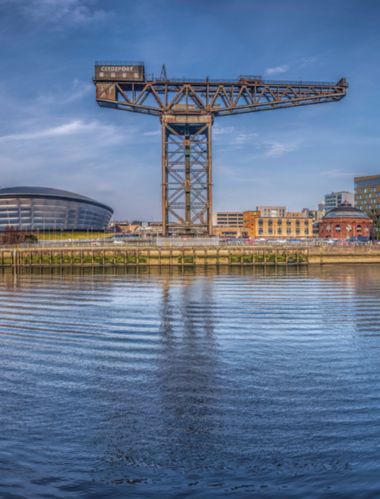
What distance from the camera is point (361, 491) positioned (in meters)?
8.14

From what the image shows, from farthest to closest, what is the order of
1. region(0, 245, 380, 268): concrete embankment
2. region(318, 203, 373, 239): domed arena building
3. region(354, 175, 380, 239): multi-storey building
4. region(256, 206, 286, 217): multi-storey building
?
1. region(256, 206, 286, 217): multi-storey building
2. region(354, 175, 380, 239): multi-storey building
3. region(318, 203, 373, 239): domed arena building
4. region(0, 245, 380, 268): concrete embankment

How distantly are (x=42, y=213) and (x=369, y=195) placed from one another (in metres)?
96.4

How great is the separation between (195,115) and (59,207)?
84700mm

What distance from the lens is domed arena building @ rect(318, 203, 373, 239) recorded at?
381 ft

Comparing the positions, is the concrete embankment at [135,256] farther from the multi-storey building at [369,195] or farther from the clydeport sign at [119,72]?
the multi-storey building at [369,195]

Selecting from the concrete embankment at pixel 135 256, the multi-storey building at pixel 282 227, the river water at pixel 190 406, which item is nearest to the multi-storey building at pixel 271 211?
the multi-storey building at pixel 282 227

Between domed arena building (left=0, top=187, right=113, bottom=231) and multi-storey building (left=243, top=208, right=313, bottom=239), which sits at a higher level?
domed arena building (left=0, top=187, right=113, bottom=231)

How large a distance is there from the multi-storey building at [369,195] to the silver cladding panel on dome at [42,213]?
8358 cm

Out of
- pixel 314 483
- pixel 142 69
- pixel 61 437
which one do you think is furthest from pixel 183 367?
pixel 142 69

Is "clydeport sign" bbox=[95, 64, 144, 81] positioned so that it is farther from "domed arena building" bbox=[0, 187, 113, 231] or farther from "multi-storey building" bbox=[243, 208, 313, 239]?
"multi-storey building" bbox=[243, 208, 313, 239]

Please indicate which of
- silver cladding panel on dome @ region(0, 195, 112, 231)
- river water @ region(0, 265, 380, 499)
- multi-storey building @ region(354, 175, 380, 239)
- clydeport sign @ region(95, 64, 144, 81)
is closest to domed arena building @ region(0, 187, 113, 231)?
silver cladding panel on dome @ region(0, 195, 112, 231)

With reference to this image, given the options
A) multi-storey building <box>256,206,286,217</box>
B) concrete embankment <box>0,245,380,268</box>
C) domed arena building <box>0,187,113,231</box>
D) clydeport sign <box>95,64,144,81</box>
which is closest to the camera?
clydeport sign <box>95,64,144,81</box>

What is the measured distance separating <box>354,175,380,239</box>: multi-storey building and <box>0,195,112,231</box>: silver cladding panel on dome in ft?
274

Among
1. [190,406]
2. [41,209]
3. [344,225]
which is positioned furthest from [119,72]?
[41,209]
